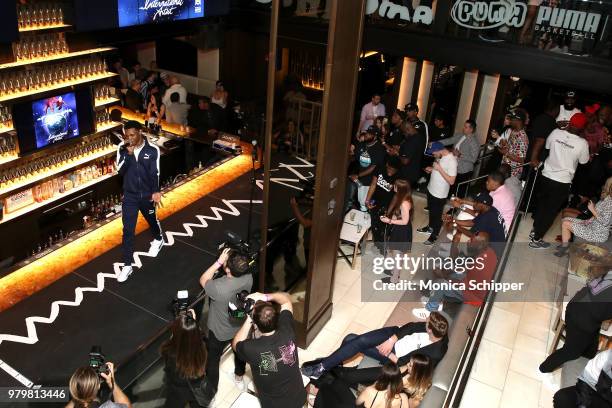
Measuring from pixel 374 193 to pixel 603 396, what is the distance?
3.58m

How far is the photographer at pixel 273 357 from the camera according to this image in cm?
360

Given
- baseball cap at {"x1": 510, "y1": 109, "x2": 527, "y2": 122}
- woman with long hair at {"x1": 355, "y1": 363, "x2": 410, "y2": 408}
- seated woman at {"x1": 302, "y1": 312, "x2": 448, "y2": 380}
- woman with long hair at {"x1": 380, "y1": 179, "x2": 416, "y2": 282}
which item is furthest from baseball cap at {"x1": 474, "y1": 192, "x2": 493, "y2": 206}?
woman with long hair at {"x1": 355, "y1": 363, "x2": 410, "y2": 408}

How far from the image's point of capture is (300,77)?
38.5 feet

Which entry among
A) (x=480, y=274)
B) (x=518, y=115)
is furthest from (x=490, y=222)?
(x=518, y=115)

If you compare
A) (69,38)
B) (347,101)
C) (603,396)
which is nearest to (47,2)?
(69,38)

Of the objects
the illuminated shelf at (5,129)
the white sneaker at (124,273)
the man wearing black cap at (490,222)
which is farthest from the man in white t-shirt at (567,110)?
the illuminated shelf at (5,129)

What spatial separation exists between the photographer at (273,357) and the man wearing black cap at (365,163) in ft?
10.7

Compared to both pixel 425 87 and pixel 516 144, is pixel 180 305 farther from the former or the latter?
pixel 425 87

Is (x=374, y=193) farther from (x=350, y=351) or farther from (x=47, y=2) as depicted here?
(x=47, y=2)

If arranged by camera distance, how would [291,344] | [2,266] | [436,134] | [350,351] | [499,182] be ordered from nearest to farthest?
[291,344], [350,351], [499,182], [2,266], [436,134]

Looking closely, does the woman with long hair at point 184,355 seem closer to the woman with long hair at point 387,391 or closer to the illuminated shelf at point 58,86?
the woman with long hair at point 387,391

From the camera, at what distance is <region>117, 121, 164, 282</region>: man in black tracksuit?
5723 millimetres

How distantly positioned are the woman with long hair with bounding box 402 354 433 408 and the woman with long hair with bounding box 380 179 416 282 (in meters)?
2.36

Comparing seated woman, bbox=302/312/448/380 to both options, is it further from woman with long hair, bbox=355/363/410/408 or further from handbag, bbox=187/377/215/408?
handbag, bbox=187/377/215/408
